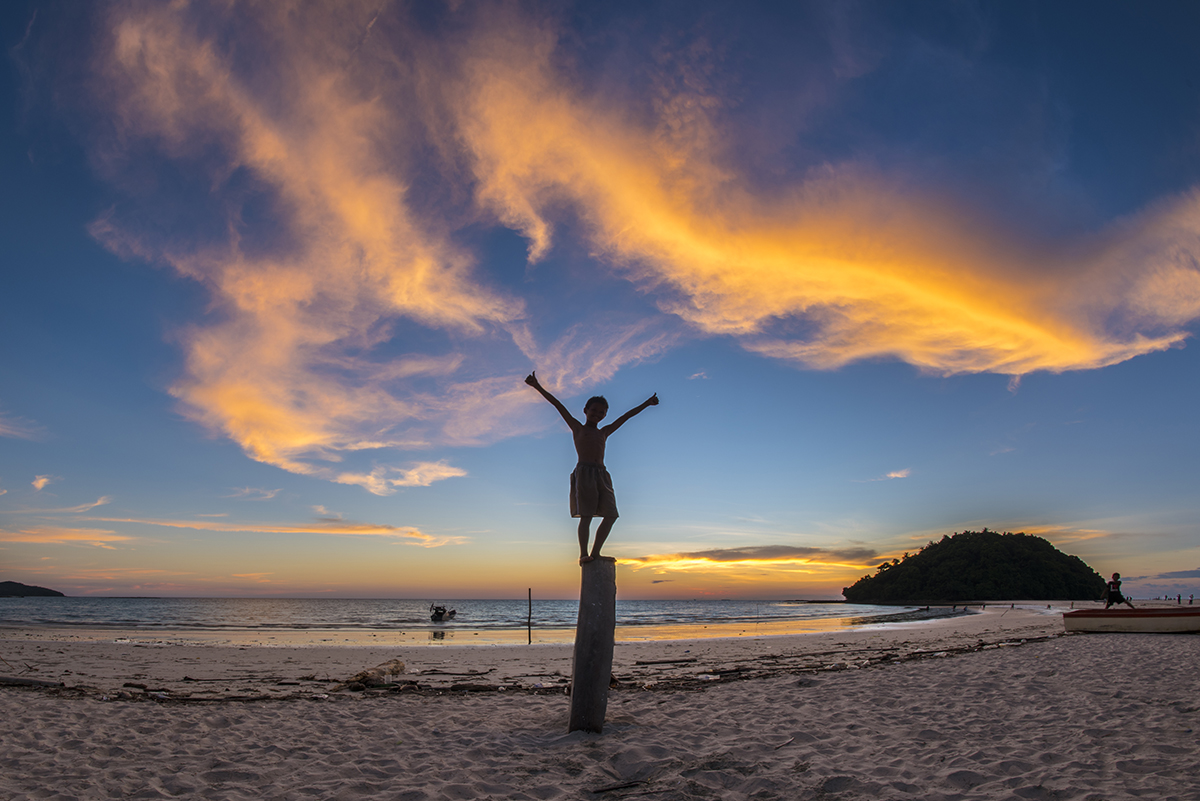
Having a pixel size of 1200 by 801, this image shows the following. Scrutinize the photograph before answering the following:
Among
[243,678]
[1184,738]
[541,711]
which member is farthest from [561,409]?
[243,678]

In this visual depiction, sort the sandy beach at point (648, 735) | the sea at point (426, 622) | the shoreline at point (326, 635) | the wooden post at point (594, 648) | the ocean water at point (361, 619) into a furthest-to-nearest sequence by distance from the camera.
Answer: the ocean water at point (361, 619)
the sea at point (426, 622)
the shoreline at point (326, 635)
the wooden post at point (594, 648)
the sandy beach at point (648, 735)

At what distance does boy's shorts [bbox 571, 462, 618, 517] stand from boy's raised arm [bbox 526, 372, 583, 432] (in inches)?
17.9

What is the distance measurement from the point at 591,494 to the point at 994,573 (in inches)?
4011

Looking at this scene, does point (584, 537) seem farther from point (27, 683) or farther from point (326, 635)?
point (326, 635)

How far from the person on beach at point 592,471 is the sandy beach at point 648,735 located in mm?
2172

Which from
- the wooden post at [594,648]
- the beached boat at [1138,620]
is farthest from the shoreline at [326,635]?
the wooden post at [594,648]

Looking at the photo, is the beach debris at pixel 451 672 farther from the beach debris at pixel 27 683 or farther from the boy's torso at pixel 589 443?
the boy's torso at pixel 589 443

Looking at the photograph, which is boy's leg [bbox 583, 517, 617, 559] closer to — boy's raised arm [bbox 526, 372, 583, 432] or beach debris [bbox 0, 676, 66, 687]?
boy's raised arm [bbox 526, 372, 583, 432]

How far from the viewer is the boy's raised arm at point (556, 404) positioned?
636cm

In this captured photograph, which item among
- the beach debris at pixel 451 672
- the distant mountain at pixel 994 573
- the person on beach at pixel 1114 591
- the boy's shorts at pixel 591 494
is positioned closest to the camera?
the boy's shorts at pixel 591 494

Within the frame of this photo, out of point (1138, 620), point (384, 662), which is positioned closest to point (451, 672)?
point (384, 662)

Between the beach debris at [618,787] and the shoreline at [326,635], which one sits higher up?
the beach debris at [618,787]

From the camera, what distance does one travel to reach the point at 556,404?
21.3 feet

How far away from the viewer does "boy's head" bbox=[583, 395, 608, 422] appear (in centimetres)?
650
